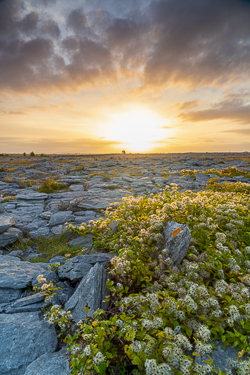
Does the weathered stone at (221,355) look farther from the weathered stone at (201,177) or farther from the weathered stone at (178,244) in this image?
the weathered stone at (201,177)

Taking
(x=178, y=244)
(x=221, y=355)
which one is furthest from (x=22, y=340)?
(x=178, y=244)

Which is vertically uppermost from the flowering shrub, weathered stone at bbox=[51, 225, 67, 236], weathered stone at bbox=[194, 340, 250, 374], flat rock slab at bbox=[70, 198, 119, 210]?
the flowering shrub

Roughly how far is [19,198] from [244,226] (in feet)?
39.4

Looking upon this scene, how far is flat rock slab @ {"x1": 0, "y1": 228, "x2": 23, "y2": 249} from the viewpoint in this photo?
21.7 feet

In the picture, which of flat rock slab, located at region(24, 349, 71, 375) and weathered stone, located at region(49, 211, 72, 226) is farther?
weathered stone, located at region(49, 211, 72, 226)

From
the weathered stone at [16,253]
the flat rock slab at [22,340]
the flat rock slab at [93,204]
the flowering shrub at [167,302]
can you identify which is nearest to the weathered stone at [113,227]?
the flowering shrub at [167,302]

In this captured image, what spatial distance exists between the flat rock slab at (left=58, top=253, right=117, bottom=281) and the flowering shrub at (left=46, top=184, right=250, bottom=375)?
1.70 feet

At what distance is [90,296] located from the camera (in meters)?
3.63

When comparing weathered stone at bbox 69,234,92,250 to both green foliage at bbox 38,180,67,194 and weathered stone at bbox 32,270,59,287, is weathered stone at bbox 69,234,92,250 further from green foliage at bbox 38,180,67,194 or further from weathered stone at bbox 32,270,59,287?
green foliage at bbox 38,180,67,194

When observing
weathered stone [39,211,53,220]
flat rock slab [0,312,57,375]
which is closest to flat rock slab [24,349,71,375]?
flat rock slab [0,312,57,375]

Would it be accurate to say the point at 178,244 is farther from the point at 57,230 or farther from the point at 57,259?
the point at 57,230

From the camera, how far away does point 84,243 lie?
21.4 ft

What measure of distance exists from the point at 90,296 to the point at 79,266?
1204 millimetres

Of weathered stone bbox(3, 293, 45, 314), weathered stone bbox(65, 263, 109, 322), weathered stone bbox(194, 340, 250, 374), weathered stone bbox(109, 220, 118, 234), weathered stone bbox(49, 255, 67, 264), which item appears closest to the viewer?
weathered stone bbox(194, 340, 250, 374)
